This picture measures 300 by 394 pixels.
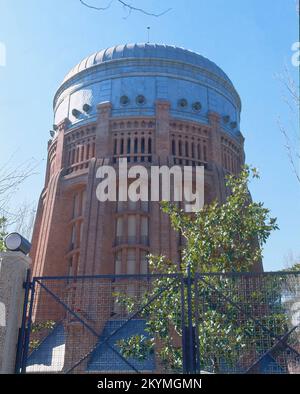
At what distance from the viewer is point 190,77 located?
89.0ft

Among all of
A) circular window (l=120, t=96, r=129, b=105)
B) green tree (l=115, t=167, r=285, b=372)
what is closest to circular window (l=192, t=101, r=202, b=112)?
circular window (l=120, t=96, r=129, b=105)

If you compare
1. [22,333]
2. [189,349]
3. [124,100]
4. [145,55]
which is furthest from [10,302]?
[145,55]

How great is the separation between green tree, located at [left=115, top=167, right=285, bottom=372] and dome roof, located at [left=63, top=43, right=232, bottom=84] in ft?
57.0

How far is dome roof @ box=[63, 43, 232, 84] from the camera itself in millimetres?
27344

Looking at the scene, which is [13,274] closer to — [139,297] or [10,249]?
[10,249]

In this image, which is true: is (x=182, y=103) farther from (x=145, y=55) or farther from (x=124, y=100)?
(x=145, y=55)

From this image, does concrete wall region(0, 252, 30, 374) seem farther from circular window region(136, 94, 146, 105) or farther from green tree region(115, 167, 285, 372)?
circular window region(136, 94, 146, 105)

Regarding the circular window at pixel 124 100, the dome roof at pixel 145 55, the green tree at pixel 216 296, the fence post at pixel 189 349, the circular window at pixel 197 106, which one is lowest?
the fence post at pixel 189 349

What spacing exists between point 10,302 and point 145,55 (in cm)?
2348

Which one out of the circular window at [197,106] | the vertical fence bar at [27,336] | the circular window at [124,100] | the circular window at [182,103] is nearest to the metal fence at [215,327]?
the vertical fence bar at [27,336]

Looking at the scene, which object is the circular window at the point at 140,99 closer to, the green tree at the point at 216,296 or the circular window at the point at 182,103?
the circular window at the point at 182,103

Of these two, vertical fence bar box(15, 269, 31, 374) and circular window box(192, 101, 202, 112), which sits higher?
circular window box(192, 101, 202, 112)

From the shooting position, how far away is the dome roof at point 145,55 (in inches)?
1077

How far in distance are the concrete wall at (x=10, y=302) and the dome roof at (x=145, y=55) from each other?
74.0 feet
